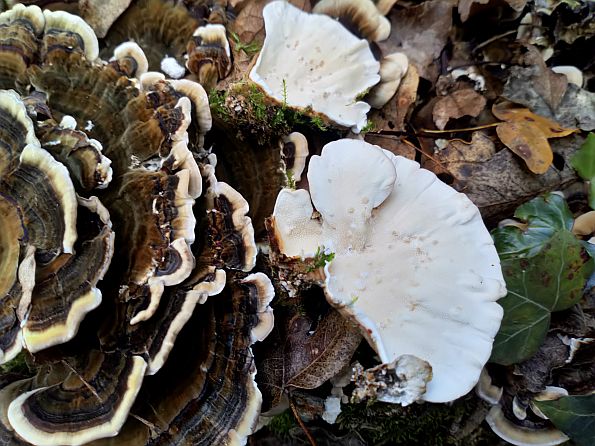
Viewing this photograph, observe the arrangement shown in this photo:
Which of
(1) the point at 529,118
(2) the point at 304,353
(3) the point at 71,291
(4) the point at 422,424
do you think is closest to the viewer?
(3) the point at 71,291

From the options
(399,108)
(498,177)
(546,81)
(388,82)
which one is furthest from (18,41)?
(546,81)


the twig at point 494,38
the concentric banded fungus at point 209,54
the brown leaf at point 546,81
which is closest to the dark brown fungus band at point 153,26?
the concentric banded fungus at point 209,54

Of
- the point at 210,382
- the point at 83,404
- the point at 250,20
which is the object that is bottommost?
the point at 210,382

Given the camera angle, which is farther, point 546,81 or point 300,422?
point 546,81

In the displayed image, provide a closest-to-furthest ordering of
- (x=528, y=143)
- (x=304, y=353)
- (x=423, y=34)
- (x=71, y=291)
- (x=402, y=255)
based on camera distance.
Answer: (x=71, y=291) < (x=402, y=255) < (x=304, y=353) < (x=528, y=143) < (x=423, y=34)

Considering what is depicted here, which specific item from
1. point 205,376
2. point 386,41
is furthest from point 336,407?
point 386,41

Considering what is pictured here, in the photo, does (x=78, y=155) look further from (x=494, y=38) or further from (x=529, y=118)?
(x=494, y=38)

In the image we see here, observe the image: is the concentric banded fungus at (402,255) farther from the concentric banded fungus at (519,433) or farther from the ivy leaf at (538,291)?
the concentric banded fungus at (519,433)
